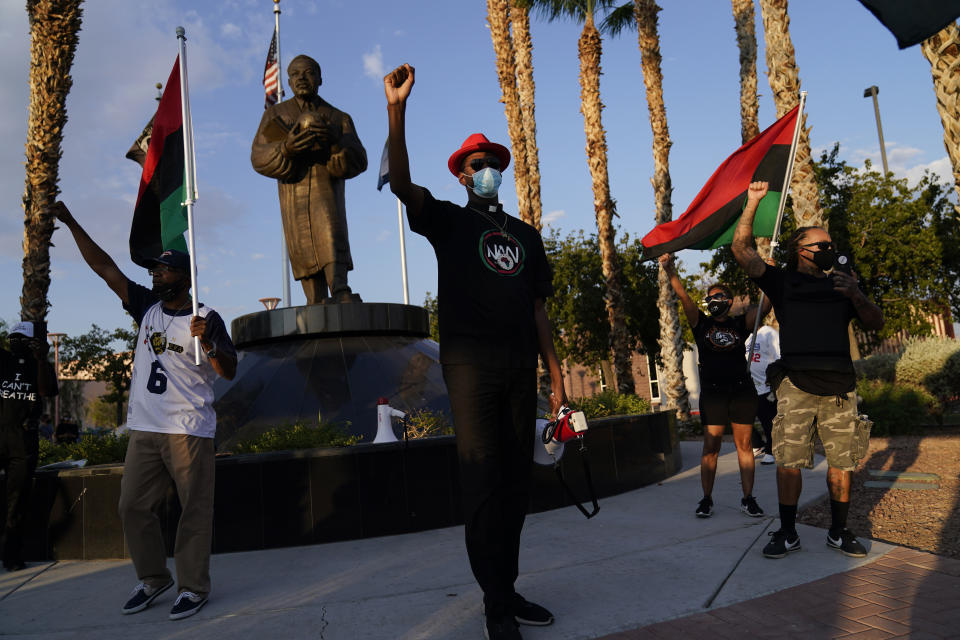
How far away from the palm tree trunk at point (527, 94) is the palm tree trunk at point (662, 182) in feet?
11.2

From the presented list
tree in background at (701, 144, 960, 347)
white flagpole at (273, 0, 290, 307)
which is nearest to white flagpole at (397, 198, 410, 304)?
white flagpole at (273, 0, 290, 307)

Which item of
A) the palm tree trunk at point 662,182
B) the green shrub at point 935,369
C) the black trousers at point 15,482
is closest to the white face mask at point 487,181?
the black trousers at point 15,482

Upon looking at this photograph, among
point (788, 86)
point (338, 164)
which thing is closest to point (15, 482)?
point (338, 164)

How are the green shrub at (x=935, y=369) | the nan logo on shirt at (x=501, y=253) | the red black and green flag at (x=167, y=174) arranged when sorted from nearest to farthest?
the nan logo on shirt at (x=501, y=253) < the red black and green flag at (x=167, y=174) < the green shrub at (x=935, y=369)

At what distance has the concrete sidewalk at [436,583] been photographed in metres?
3.39

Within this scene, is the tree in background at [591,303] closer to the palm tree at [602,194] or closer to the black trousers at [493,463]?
the palm tree at [602,194]

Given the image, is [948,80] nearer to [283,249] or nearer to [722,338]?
[722,338]

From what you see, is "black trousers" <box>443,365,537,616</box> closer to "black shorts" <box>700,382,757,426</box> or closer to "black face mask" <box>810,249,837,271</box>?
"black face mask" <box>810,249,837,271</box>

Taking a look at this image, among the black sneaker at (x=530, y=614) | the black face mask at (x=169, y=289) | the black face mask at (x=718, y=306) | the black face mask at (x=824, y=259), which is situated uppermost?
the black face mask at (x=169, y=289)

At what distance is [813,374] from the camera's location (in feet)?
13.9

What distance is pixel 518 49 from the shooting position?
20266 millimetres

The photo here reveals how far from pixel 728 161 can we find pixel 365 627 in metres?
5.26

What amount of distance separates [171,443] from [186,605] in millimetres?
875

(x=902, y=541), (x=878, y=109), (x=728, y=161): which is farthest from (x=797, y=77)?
(x=878, y=109)
